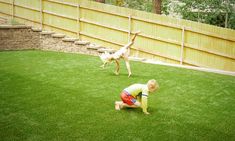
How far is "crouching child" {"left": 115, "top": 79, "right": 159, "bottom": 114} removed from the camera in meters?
7.77

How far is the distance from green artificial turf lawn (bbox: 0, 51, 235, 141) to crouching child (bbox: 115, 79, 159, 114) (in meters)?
0.18

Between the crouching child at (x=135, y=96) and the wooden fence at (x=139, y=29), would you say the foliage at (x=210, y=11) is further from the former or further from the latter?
the crouching child at (x=135, y=96)

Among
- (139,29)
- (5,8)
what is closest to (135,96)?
(139,29)

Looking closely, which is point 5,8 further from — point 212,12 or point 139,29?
point 212,12

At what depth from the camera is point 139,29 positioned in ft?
52.5

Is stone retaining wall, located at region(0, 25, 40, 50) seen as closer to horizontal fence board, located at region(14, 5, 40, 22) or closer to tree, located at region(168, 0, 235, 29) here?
horizontal fence board, located at region(14, 5, 40, 22)

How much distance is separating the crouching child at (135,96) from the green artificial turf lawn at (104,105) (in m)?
0.18

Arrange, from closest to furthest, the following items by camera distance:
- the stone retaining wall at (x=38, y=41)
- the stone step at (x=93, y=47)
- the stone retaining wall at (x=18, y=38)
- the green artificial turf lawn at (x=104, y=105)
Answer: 1. the green artificial turf lawn at (x=104, y=105)
2. the stone step at (x=93, y=47)
3. the stone retaining wall at (x=38, y=41)
4. the stone retaining wall at (x=18, y=38)

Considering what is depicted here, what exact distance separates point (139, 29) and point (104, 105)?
308 inches

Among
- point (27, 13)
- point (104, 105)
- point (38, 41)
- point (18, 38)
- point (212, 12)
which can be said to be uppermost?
point (212, 12)

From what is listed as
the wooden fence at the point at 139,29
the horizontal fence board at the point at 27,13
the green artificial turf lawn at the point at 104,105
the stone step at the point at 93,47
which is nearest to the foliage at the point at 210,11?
the wooden fence at the point at 139,29

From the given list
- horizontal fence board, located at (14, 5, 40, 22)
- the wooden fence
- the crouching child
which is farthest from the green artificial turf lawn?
horizontal fence board, located at (14, 5, 40, 22)

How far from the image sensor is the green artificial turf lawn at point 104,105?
23.1ft

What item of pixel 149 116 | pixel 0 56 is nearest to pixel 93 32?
pixel 0 56
